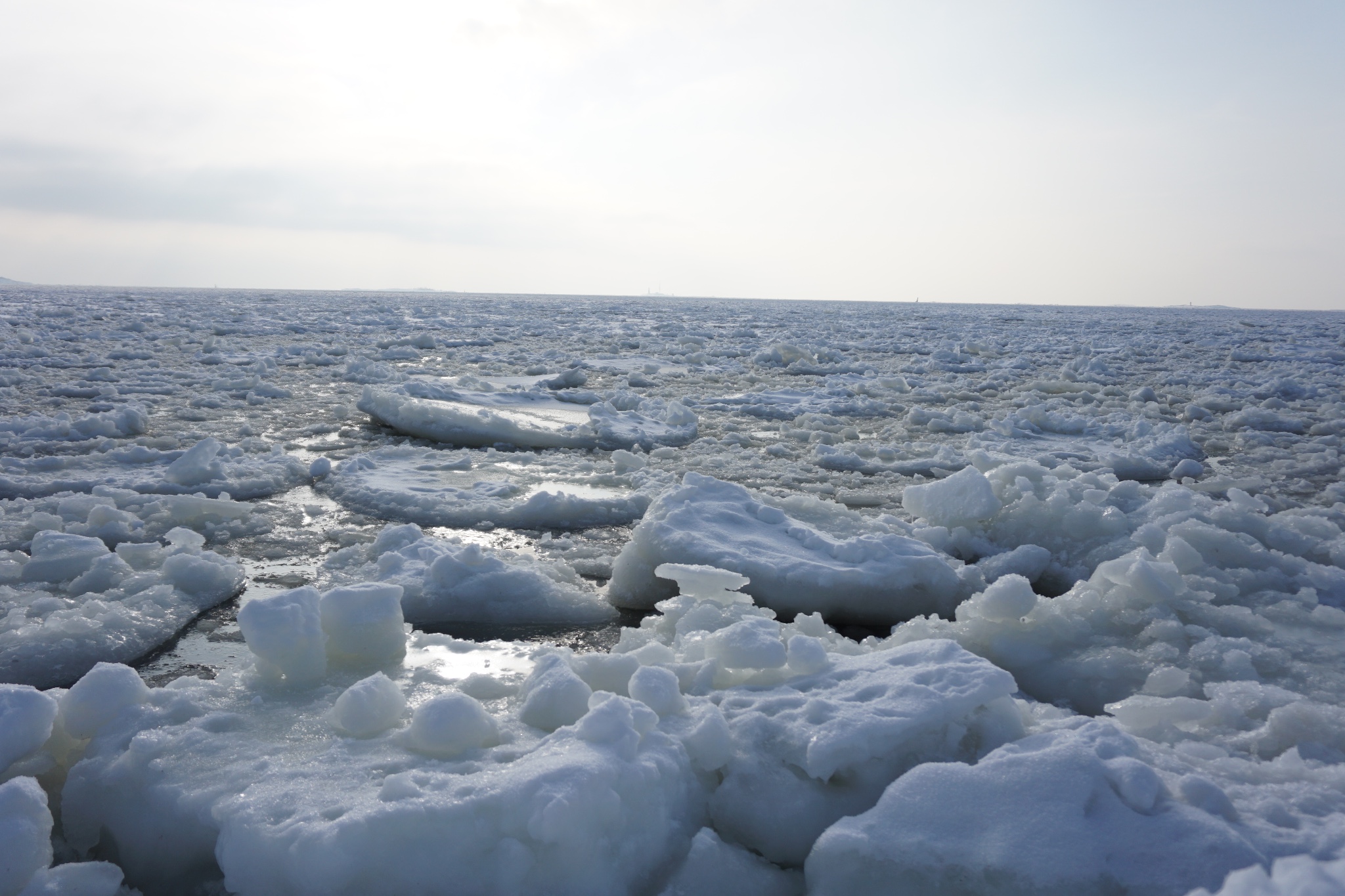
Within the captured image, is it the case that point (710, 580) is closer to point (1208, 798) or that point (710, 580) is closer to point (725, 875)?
point (725, 875)

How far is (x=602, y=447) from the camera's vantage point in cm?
675

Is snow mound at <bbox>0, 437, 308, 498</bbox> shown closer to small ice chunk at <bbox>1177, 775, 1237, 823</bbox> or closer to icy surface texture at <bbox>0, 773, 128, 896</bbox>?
icy surface texture at <bbox>0, 773, 128, 896</bbox>

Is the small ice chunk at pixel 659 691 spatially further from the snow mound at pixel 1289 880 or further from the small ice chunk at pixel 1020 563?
the small ice chunk at pixel 1020 563

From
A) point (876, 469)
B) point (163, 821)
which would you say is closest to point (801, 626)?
point (163, 821)

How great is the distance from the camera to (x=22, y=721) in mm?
1831

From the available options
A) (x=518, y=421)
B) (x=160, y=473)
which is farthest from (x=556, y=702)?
(x=518, y=421)

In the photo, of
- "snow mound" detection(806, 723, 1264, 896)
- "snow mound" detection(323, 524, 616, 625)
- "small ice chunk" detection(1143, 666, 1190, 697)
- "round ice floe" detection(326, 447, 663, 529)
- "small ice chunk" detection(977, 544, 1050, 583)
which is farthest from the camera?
"round ice floe" detection(326, 447, 663, 529)

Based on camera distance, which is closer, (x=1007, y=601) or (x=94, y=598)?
(x=1007, y=601)

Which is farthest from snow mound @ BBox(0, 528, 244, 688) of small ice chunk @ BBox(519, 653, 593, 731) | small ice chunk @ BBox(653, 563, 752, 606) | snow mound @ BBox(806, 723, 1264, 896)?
snow mound @ BBox(806, 723, 1264, 896)

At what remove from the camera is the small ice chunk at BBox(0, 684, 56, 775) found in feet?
5.92

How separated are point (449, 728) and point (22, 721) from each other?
3.15ft

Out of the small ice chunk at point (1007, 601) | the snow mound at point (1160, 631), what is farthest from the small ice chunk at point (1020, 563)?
the small ice chunk at point (1007, 601)

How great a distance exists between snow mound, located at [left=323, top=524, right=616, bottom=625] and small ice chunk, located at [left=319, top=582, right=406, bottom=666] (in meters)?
0.64

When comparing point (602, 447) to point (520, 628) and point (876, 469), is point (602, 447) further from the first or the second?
point (520, 628)
